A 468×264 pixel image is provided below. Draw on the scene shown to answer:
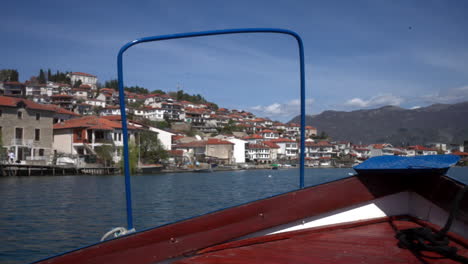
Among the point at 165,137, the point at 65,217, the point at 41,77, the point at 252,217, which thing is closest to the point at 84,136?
the point at 165,137

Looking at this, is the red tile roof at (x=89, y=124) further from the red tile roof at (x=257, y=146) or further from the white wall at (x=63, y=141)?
the red tile roof at (x=257, y=146)

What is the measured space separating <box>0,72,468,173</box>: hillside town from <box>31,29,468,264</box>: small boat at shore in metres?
1.86

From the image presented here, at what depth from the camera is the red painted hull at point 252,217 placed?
2.27 metres

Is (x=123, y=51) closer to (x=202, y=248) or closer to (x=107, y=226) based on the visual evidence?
(x=202, y=248)

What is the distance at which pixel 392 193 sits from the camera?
2.63 meters

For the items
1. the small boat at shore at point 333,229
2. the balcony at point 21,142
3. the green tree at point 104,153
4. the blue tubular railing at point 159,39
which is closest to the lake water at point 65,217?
the blue tubular railing at point 159,39

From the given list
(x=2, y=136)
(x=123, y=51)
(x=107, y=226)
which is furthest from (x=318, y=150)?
(x=123, y=51)

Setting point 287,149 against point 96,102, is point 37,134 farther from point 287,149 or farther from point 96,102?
point 96,102

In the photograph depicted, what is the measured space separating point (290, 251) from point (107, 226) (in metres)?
10.6

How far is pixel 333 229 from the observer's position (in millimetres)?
2637

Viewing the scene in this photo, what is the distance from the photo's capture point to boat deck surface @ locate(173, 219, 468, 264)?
2.10 m

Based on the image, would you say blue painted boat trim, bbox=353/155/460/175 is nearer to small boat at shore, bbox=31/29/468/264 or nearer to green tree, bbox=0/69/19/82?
small boat at shore, bbox=31/29/468/264

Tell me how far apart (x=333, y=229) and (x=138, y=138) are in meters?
46.0

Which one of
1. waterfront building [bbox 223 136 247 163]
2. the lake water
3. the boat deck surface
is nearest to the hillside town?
waterfront building [bbox 223 136 247 163]
